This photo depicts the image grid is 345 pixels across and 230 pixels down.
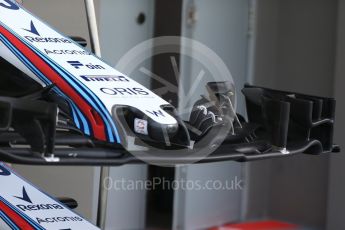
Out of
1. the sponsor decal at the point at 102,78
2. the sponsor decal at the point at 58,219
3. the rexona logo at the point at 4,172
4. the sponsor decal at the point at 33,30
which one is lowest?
the sponsor decal at the point at 58,219

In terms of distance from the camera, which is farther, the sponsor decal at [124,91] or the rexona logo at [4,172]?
the rexona logo at [4,172]

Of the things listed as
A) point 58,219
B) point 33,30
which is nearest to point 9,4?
point 33,30

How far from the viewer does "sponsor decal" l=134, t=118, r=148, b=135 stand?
3.49 feet

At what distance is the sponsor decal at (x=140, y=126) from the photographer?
106 cm

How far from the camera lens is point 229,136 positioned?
1239mm

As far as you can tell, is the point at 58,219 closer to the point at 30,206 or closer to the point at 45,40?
the point at 30,206

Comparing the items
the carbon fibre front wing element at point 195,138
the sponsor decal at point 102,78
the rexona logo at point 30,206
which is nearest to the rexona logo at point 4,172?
the rexona logo at point 30,206

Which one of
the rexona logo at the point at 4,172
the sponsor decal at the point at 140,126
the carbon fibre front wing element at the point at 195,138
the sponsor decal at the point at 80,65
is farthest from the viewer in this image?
the rexona logo at the point at 4,172

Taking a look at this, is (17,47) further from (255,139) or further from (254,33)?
(254,33)

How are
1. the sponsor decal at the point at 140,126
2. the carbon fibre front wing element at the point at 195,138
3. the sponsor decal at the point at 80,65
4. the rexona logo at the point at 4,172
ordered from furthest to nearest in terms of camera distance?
the rexona logo at the point at 4,172, the sponsor decal at the point at 80,65, the sponsor decal at the point at 140,126, the carbon fibre front wing element at the point at 195,138

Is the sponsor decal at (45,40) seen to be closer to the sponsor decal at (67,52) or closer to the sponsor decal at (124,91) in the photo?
the sponsor decal at (67,52)

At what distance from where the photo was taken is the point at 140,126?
1.07 m

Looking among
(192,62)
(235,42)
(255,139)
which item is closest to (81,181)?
(192,62)

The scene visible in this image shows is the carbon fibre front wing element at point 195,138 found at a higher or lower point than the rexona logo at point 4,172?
higher
